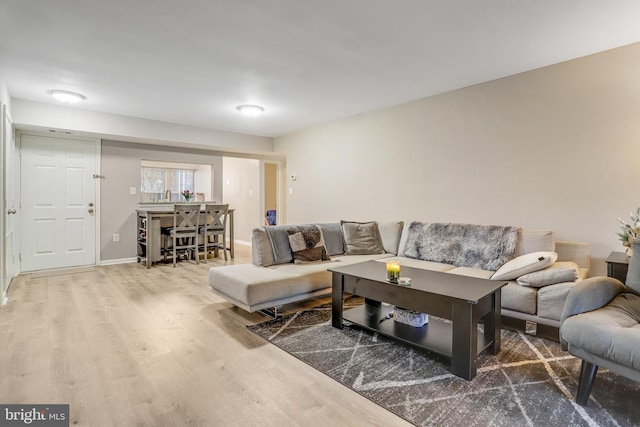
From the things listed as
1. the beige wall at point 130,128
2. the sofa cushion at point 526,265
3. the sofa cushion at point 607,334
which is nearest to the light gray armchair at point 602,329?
the sofa cushion at point 607,334

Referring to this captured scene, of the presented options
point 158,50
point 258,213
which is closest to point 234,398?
point 158,50

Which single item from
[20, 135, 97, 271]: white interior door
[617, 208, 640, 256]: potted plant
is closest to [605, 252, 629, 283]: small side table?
[617, 208, 640, 256]: potted plant

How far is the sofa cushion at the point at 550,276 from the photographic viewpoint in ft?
7.82

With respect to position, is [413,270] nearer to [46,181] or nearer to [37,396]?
[37,396]

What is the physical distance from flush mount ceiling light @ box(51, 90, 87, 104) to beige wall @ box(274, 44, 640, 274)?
3.49 m

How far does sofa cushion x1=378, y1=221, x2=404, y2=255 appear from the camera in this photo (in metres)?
4.08

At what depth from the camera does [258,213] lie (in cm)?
755

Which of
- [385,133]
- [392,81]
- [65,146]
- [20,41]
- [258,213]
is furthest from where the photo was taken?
[258,213]

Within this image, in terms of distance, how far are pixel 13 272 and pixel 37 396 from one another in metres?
3.56

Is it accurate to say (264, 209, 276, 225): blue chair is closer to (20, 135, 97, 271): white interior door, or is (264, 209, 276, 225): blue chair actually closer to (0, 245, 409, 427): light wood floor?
(20, 135, 97, 271): white interior door

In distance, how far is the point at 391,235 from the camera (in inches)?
162

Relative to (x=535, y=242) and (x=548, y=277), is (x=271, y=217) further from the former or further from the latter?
(x=548, y=277)

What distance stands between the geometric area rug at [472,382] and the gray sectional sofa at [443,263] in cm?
31

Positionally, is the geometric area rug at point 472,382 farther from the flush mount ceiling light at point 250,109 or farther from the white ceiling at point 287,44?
the flush mount ceiling light at point 250,109
